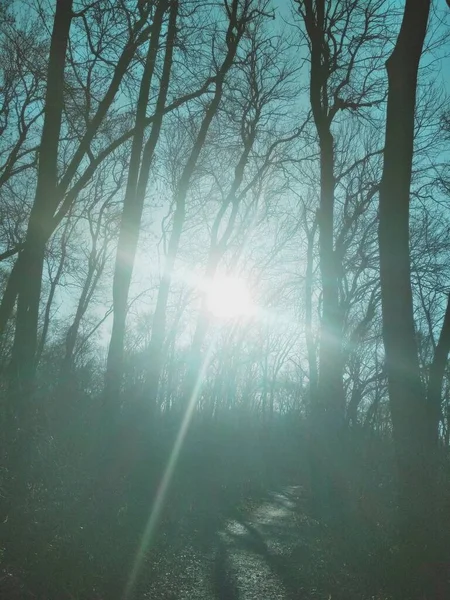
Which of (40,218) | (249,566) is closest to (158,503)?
(249,566)

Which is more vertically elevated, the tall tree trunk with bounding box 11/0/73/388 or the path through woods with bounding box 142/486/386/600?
the tall tree trunk with bounding box 11/0/73/388

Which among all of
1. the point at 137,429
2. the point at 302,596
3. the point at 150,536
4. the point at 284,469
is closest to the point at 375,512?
the point at 302,596

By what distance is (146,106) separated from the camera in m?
13.1

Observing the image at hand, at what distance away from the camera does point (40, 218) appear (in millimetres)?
9516

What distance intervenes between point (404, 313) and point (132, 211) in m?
7.86

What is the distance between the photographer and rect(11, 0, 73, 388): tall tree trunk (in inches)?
356

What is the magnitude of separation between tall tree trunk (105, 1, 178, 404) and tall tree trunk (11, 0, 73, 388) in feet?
6.00

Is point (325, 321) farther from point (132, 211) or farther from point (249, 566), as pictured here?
point (249, 566)

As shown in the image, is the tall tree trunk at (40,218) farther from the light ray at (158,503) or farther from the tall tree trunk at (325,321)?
the tall tree trunk at (325,321)

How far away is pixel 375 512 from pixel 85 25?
9964 millimetres

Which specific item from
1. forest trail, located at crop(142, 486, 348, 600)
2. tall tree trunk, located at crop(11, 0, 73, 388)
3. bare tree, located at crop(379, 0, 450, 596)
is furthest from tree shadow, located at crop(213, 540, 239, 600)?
tall tree trunk, located at crop(11, 0, 73, 388)

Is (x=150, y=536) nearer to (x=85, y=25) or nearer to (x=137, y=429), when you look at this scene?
(x=137, y=429)

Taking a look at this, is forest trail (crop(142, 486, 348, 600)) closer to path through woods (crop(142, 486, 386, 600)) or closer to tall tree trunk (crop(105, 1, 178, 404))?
path through woods (crop(142, 486, 386, 600))

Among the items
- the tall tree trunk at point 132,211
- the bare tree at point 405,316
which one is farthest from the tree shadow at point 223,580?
the tall tree trunk at point 132,211
